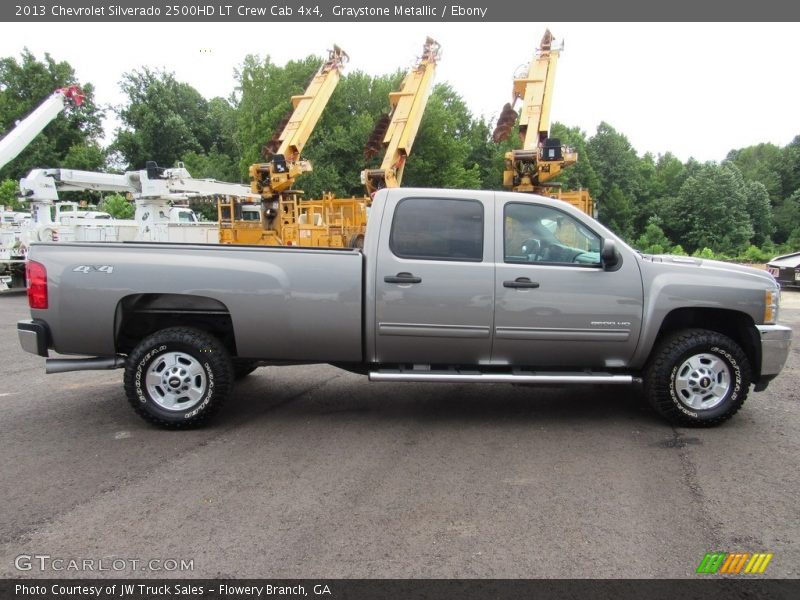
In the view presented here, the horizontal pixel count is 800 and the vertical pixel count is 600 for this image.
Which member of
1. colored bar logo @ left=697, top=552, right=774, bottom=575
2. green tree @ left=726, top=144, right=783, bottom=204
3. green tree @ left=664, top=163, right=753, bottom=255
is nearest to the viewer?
colored bar logo @ left=697, top=552, right=774, bottom=575

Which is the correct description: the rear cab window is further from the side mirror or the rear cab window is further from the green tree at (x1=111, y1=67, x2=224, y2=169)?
the green tree at (x1=111, y1=67, x2=224, y2=169)

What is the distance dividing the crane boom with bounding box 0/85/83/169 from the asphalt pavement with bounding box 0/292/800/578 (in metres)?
15.4

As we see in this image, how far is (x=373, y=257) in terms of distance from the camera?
16.0 ft

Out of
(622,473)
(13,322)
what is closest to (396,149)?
(13,322)

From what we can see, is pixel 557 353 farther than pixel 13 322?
No

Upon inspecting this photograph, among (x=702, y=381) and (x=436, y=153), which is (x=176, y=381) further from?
(x=436, y=153)

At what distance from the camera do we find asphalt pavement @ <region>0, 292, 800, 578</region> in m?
3.01

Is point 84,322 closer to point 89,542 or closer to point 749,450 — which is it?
point 89,542

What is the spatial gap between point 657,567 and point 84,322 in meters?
4.50

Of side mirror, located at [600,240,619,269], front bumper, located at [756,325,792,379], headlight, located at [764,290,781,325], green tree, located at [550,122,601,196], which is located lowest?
front bumper, located at [756,325,792,379]

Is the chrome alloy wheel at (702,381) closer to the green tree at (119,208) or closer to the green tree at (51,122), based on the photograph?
the green tree at (119,208)

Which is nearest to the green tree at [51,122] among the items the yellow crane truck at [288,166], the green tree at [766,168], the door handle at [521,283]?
the yellow crane truck at [288,166]

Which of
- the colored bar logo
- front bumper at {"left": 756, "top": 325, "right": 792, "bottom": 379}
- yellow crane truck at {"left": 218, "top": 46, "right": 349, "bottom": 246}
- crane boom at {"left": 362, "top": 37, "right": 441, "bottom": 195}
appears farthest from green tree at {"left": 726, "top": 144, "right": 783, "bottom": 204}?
the colored bar logo

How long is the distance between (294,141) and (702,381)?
16.4m
